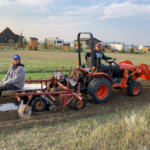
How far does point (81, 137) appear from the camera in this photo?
353 centimetres


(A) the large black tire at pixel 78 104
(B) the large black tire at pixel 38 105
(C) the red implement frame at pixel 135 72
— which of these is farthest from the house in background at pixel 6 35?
(A) the large black tire at pixel 78 104

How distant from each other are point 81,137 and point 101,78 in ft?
7.83

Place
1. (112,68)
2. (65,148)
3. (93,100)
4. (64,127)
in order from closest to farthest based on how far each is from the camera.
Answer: (65,148)
(64,127)
(93,100)
(112,68)

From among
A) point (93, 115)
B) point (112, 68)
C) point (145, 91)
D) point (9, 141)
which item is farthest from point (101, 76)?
point (9, 141)

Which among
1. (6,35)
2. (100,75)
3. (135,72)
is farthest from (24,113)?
(6,35)

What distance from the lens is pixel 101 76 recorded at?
562 cm

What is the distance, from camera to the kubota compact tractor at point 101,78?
5320 millimetres

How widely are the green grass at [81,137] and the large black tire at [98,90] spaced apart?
127 centimetres

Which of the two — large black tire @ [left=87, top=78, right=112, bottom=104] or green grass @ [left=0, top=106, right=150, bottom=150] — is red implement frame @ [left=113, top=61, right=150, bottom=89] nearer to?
large black tire @ [left=87, top=78, right=112, bottom=104]

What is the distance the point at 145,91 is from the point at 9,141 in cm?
576

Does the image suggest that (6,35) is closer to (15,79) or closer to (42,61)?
(42,61)

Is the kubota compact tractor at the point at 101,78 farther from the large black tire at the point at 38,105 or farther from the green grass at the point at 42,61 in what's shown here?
the green grass at the point at 42,61

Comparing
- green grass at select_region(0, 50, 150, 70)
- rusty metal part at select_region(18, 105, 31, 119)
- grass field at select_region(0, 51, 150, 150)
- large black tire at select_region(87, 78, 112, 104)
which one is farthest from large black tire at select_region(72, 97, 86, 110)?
green grass at select_region(0, 50, 150, 70)

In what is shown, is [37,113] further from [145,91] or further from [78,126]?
[145,91]
